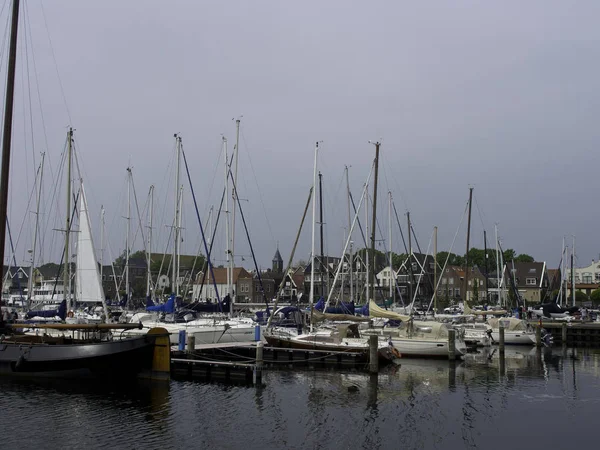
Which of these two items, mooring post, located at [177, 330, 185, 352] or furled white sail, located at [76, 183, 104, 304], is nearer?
mooring post, located at [177, 330, 185, 352]

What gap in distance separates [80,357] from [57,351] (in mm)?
1173

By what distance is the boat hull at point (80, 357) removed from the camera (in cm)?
2858

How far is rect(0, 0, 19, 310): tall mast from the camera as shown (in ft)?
92.5

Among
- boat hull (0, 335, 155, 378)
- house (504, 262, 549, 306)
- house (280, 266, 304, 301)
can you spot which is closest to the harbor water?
boat hull (0, 335, 155, 378)

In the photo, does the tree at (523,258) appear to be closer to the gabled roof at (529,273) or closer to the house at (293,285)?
the gabled roof at (529,273)

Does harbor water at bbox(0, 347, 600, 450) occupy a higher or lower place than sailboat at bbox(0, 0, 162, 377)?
lower

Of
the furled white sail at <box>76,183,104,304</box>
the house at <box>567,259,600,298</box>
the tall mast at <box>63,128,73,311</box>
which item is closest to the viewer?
the furled white sail at <box>76,183,104,304</box>

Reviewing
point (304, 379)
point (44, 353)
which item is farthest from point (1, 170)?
point (304, 379)

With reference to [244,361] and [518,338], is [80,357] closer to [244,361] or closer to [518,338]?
[244,361]

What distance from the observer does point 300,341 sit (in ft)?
133

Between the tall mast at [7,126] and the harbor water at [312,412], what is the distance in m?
7.97

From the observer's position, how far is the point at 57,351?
28.8 meters

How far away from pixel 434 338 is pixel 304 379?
13.2 m

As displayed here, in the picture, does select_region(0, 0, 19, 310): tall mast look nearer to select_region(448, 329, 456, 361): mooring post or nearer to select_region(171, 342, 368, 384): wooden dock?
select_region(171, 342, 368, 384): wooden dock
